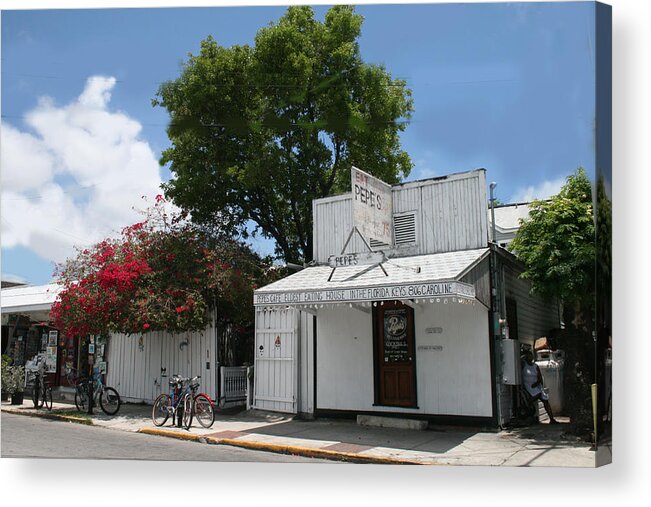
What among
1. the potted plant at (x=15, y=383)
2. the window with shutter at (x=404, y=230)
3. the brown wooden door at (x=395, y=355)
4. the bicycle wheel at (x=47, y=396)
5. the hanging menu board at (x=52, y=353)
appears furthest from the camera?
the hanging menu board at (x=52, y=353)

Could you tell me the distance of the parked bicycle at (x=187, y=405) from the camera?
12758 mm

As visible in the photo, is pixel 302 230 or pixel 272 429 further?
pixel 302 230

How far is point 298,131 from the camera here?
17969 mm

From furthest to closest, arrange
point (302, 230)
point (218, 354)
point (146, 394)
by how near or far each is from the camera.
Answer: point (302, 230), point (146, 394), point (218, 354)

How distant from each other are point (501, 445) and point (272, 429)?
4706 millimetres

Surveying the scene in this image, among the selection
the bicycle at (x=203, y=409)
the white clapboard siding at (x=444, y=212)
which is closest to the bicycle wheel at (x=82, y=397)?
the bicycle at (x=203, y=409)

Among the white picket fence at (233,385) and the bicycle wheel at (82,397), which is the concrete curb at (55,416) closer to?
the bicycle wheel at (82,397)

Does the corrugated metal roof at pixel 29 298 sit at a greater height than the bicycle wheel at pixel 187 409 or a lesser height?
greater

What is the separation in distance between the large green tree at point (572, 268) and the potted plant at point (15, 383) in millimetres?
14246

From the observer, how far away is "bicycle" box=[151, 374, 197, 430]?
12.8m

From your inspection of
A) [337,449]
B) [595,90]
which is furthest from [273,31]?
[337,449]

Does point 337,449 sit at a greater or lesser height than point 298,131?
lesser

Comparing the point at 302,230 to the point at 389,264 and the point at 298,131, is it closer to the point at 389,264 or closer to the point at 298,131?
the point at 298,131

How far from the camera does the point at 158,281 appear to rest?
15586 millimetres
